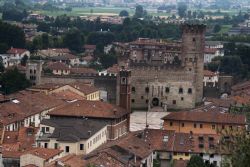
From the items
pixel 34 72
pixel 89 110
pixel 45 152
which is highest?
pixel 89 110

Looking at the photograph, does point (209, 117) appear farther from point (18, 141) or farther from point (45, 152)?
point (45, 152)

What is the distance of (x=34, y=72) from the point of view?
206 feet

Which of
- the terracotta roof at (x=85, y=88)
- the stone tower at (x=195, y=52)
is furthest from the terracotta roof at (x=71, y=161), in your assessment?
the stone tower at (x=195, y=52)

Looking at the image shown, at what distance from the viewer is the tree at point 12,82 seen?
58.6m

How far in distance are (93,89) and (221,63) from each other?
3171 cm

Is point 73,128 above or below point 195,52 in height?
below

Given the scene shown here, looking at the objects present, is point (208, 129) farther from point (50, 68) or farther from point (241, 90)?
point (50, 68)

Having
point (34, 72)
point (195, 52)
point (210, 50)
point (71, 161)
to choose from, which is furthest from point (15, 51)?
point (71, 161)

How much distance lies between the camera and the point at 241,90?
62.8 metres

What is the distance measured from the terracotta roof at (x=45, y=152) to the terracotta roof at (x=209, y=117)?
36.7 feet

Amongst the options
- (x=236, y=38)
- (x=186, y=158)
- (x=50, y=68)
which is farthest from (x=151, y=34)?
(x=186, y=158)

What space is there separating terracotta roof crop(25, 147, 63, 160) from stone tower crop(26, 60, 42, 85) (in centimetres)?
2705

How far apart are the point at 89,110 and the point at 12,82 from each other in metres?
18.3

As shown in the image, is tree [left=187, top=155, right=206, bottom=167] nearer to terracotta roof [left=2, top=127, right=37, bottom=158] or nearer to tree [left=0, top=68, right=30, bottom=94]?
terracotta roof [left=2, top=127, right=37, bottom=158]
